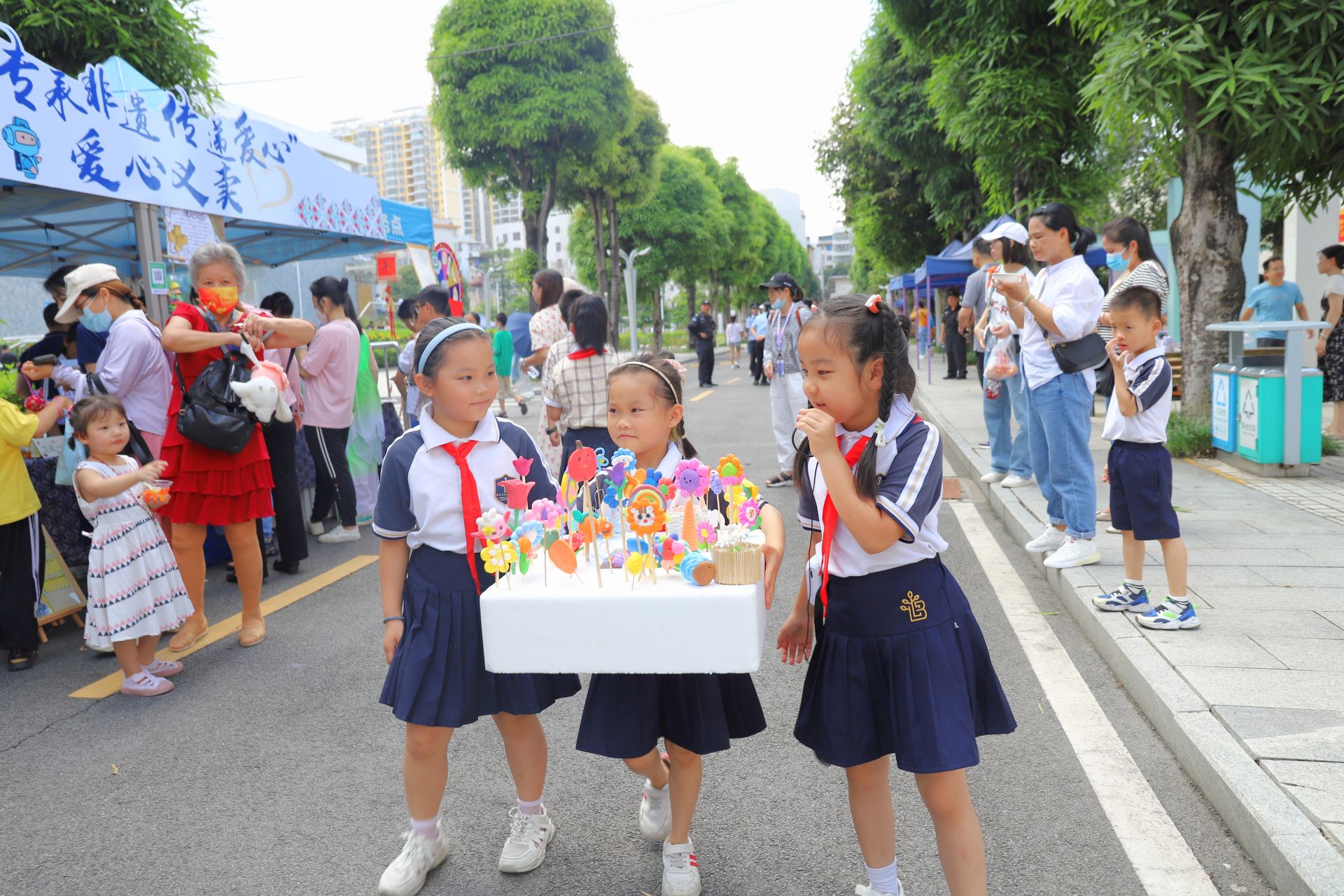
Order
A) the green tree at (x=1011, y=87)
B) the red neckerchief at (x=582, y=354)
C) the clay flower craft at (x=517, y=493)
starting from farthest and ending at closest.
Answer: the green tree at (x=1011, y=87) → the red neckerchief at (x=582, y=354) → the clay flower craft at (x=517, y=493)

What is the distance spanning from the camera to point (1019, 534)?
20.6ft

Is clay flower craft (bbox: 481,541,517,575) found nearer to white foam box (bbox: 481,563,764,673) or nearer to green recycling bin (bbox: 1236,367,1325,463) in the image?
white foam box (bbox: 481,563,764,673)

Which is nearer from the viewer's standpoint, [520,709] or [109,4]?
[520,709]

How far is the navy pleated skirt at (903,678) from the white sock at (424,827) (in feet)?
3.67

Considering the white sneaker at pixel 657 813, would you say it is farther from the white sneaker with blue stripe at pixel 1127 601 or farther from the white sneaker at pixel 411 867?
the white sneaker with blue stripe at pixel 1127 601

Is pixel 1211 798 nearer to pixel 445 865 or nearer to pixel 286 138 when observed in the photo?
pixel 445 865

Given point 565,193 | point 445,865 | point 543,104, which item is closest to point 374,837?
point 445,865

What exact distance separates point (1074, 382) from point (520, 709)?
12.1 feet

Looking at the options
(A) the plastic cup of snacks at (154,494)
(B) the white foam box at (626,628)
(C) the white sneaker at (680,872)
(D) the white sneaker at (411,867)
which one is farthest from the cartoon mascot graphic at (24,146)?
(C) the white sneaker at (680,872)

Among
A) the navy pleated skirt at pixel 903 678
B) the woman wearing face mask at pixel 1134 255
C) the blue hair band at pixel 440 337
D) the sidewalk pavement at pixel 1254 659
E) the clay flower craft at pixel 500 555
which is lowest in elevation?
the sidewalk pavement at pixel 1254 659

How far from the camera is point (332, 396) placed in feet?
23.0

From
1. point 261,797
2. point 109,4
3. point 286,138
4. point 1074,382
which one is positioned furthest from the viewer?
point 109,4

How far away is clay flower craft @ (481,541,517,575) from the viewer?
88.9 inches

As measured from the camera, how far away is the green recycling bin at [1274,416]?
24.7ft
